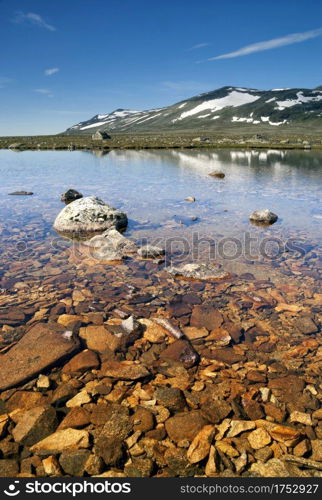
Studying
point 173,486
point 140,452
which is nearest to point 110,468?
point 140,452

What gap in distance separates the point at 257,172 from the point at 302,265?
29122 mm

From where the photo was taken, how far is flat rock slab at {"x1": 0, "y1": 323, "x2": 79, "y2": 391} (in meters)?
5.48

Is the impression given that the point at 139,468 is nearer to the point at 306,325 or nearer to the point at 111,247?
the point at 306,325

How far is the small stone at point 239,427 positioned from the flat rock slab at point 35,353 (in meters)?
3.28

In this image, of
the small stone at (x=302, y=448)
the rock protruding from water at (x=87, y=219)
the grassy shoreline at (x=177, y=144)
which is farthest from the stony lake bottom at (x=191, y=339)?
the grassy shoreline at (x=177, y=144)

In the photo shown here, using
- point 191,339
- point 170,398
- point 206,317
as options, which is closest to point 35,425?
point 170,398

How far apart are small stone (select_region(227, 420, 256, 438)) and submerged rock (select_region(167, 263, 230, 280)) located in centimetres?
514

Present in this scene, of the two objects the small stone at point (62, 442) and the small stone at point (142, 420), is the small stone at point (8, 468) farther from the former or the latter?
the small stone at point (142, 420)

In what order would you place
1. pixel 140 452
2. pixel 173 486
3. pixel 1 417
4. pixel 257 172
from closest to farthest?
1. pixel 173 486
2. pixel 140 452
3. pixel 1 417
4. pixel 257 172

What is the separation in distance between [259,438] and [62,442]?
9.01 feet

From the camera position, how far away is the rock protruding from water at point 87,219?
1441cm

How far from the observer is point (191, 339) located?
22.4 ft

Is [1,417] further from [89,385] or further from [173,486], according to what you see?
[173,486]

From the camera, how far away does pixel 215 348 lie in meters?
6.54
